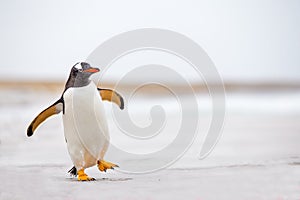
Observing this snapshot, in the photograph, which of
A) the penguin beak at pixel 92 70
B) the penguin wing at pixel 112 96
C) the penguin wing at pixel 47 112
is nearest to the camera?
the penguin beak at pixel 92 70

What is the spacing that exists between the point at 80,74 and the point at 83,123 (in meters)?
0.18

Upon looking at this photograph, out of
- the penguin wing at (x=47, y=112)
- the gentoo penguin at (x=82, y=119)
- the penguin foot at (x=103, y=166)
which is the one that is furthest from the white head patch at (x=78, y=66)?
the penguin foot at (x=103, y=166)

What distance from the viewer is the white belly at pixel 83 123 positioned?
5.52 ft

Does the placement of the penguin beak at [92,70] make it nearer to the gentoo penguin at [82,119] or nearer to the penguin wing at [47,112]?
the gentoo penguin at [82,119]

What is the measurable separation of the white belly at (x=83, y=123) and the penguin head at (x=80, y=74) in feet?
0.06

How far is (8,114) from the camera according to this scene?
4.30 metres

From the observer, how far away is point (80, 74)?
166cm

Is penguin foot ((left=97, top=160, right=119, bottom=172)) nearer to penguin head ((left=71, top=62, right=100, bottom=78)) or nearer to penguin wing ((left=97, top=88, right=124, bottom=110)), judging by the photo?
penguin wing ((left=97, top=88, right=124, bottom=110))

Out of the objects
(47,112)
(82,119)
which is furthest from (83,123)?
(47,112)

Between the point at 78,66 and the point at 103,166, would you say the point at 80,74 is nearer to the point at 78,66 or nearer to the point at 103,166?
the point at 78,66

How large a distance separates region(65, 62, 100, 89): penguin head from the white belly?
19mm

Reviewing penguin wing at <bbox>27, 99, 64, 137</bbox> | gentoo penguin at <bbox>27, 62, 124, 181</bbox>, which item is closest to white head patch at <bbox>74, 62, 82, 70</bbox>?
gentoo penguin at <bbox>27, 62, 124, 181</bbox>

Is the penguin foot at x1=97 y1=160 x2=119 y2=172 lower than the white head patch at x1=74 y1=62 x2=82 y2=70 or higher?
lower

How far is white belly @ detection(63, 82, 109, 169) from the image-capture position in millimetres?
1684
